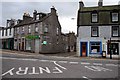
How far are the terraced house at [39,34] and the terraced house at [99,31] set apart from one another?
9391mm

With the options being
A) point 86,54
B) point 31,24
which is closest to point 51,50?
point 31,24

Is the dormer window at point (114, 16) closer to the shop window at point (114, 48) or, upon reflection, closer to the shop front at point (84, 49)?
the shop window at point (114, 48)

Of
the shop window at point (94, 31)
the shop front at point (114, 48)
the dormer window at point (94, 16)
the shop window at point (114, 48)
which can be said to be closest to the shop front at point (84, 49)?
the shop window at point (94, 31)

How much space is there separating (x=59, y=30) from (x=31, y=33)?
8.62 m

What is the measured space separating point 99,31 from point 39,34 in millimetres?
13384

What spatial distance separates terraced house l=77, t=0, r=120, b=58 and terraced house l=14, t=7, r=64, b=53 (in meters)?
9.39

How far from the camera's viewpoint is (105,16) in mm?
37719

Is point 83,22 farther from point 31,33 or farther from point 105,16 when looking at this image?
point 31,33

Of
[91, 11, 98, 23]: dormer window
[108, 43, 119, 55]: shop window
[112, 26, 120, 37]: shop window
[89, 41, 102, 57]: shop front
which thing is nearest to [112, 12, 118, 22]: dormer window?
[112, 26, 120, 37]: shop window

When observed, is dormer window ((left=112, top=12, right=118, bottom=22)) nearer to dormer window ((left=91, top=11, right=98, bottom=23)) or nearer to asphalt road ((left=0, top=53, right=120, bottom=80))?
dormer window ((left=91, top=11, right=98, bottom=23))

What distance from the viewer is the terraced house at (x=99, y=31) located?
3681 cm

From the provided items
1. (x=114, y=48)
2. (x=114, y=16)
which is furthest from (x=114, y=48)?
(x=114, y=16)

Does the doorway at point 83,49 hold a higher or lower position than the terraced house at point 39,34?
lower

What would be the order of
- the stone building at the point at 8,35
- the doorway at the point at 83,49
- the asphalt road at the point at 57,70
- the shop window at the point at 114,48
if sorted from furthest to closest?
the stone building at the point at 8,35 < the doorway at the point at 83,49 < the shop window at the point at 114,48 < the asphalt road at the point at 57,70
